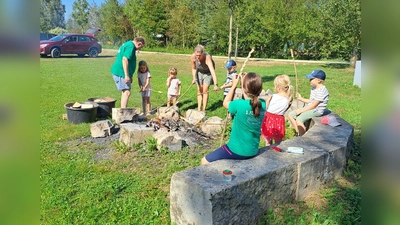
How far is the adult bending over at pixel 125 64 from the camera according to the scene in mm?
5598

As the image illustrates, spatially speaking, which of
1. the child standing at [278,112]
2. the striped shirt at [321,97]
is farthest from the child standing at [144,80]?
the striped shirt at [321,97]

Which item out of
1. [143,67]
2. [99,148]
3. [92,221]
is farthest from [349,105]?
[92,221]

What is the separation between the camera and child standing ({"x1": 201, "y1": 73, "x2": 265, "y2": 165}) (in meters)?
3.03

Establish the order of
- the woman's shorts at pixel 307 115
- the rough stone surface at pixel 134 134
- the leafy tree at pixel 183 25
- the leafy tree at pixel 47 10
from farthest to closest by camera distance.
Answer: the leafy tree at pixel 183 25 → the woman's shorts at pixel 307 115 → the rough stone surface at pixel 134 134 → the leafy tree at pixel 47 10

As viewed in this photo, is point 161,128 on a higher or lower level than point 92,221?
higher

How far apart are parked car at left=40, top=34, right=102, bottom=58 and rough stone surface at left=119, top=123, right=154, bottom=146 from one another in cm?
1493

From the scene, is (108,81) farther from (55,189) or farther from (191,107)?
(55,189)

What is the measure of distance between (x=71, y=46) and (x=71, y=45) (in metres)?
0.07

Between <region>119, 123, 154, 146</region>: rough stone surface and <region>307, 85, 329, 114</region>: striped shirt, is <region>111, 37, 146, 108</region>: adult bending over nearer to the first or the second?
<region>119, 123, 154, 146</region>: rough stone surface

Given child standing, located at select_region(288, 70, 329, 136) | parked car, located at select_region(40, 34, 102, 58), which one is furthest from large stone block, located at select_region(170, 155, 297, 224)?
parked car, located at select_region(40, 34, 102, 58)

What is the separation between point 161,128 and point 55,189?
1.87 metres

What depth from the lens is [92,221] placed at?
2736mm

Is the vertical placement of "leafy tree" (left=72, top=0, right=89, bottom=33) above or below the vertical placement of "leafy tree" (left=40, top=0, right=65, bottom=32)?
above

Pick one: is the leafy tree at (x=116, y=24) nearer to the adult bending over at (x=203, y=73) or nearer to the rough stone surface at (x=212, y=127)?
the adult bending over at (x=203, y=73)
